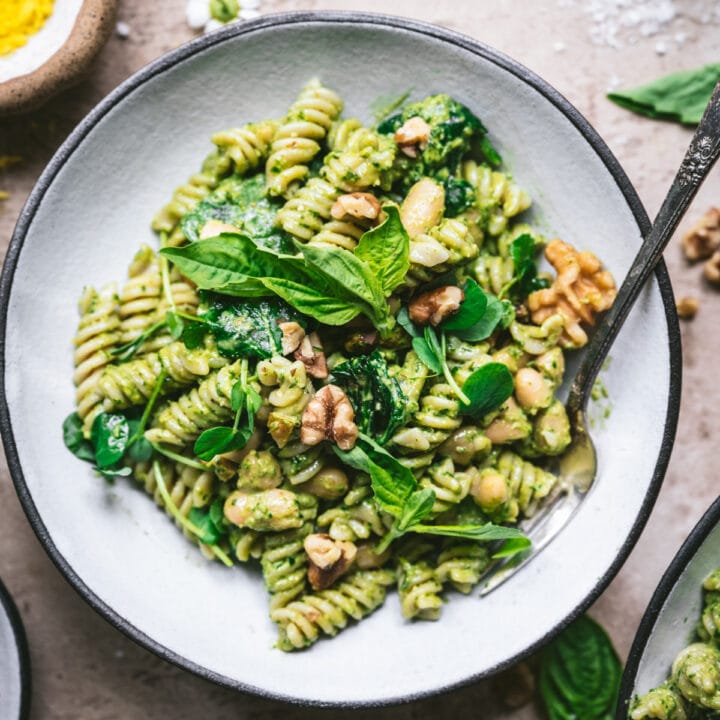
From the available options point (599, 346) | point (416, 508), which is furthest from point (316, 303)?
point (599, 346)

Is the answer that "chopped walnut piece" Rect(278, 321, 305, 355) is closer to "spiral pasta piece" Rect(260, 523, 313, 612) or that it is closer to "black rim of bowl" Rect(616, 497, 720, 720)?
"spiral pasta piece" Rect(260, 523, 313, 612)

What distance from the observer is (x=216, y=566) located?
3365 millimetres

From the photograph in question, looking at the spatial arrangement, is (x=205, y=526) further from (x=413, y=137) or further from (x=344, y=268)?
(x=413, y=137)

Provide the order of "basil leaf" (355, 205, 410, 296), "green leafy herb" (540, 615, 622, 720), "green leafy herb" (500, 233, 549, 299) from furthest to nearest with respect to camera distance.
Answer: "green leafy herb" (540, 615, 622, 720) < "green leafy herb" (500, 233, 549, 299) < "basil leaf" (355, 205, 410, 296)

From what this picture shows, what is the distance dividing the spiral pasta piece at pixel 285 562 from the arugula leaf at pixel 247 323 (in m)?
0.65

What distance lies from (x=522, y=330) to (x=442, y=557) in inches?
34.5

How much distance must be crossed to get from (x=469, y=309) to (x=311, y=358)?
1.86 ft

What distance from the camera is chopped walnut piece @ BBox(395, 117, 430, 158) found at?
3043 mm

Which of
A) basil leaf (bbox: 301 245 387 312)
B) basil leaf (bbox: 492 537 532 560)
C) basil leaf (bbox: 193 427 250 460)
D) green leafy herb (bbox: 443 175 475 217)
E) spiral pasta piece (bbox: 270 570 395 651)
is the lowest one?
spiral pasta piece (bbox: 270 570 395 651)

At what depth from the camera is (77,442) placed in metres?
3.27

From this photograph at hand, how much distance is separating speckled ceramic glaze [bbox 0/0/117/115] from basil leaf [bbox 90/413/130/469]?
1221 mm

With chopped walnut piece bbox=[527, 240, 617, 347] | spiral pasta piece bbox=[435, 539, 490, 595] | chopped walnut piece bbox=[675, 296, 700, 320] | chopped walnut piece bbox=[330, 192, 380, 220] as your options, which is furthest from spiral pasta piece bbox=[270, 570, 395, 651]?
chopped walnut piece bbox=[675, 296, 700, 320]

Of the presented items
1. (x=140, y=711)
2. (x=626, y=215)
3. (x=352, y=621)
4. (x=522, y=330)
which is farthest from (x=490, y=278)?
(x=140, y=711)

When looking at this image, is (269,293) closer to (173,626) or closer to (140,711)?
(173,626)
